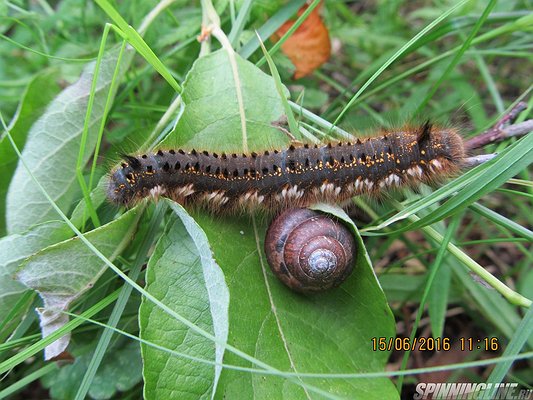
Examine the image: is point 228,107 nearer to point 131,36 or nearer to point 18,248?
point 131,36

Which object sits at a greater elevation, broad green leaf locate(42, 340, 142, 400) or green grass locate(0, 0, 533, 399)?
green grass locate(0, 0, 533, 399)

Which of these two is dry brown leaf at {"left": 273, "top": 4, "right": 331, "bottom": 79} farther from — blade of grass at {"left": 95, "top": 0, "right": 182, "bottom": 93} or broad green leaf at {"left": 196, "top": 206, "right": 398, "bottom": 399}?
broad green leaf at {"left": 196, "top": 206, "right": 398, "bottom": 399}

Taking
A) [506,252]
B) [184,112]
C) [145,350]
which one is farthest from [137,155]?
[506,252]

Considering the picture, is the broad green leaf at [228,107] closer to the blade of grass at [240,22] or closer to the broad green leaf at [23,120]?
the blade of grass at [240,22]

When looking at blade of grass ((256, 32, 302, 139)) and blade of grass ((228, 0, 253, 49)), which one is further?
blade of grass ((228, 0, 253, 49))

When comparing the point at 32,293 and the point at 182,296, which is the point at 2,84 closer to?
the point at 32,293
